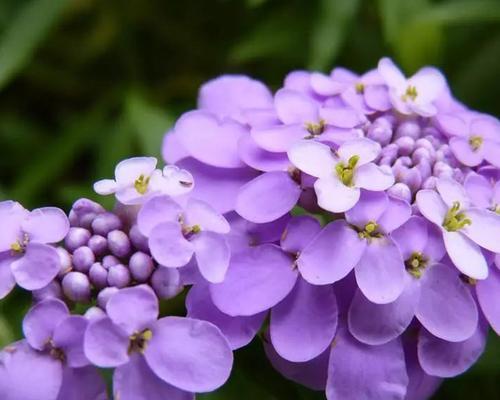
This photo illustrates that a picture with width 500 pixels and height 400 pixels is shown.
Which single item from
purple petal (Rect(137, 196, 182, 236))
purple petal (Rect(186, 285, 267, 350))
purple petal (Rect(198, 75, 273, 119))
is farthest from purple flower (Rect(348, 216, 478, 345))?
purple petal (Rect(198, 75, 273, 119))

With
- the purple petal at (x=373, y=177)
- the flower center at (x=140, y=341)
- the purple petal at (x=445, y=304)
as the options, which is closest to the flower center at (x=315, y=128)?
the purple petal at (x=373, y=177)

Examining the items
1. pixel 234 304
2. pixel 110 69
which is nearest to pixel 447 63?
pixel 110 69

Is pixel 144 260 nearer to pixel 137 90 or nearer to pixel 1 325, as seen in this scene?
pixel 1 325

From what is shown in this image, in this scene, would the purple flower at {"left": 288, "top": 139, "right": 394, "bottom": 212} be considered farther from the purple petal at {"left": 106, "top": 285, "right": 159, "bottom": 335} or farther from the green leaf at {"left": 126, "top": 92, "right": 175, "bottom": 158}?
the green leaf at {"left": 126, "top": 92, "right": 175, "bottom": 158}

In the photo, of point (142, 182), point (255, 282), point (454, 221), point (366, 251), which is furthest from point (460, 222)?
point (142, 182)

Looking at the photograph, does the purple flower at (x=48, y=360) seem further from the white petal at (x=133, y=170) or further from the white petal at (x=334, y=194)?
the white petal at (x=334, y=194)

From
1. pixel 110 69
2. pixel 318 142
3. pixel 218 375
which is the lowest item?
pixel 110 69
